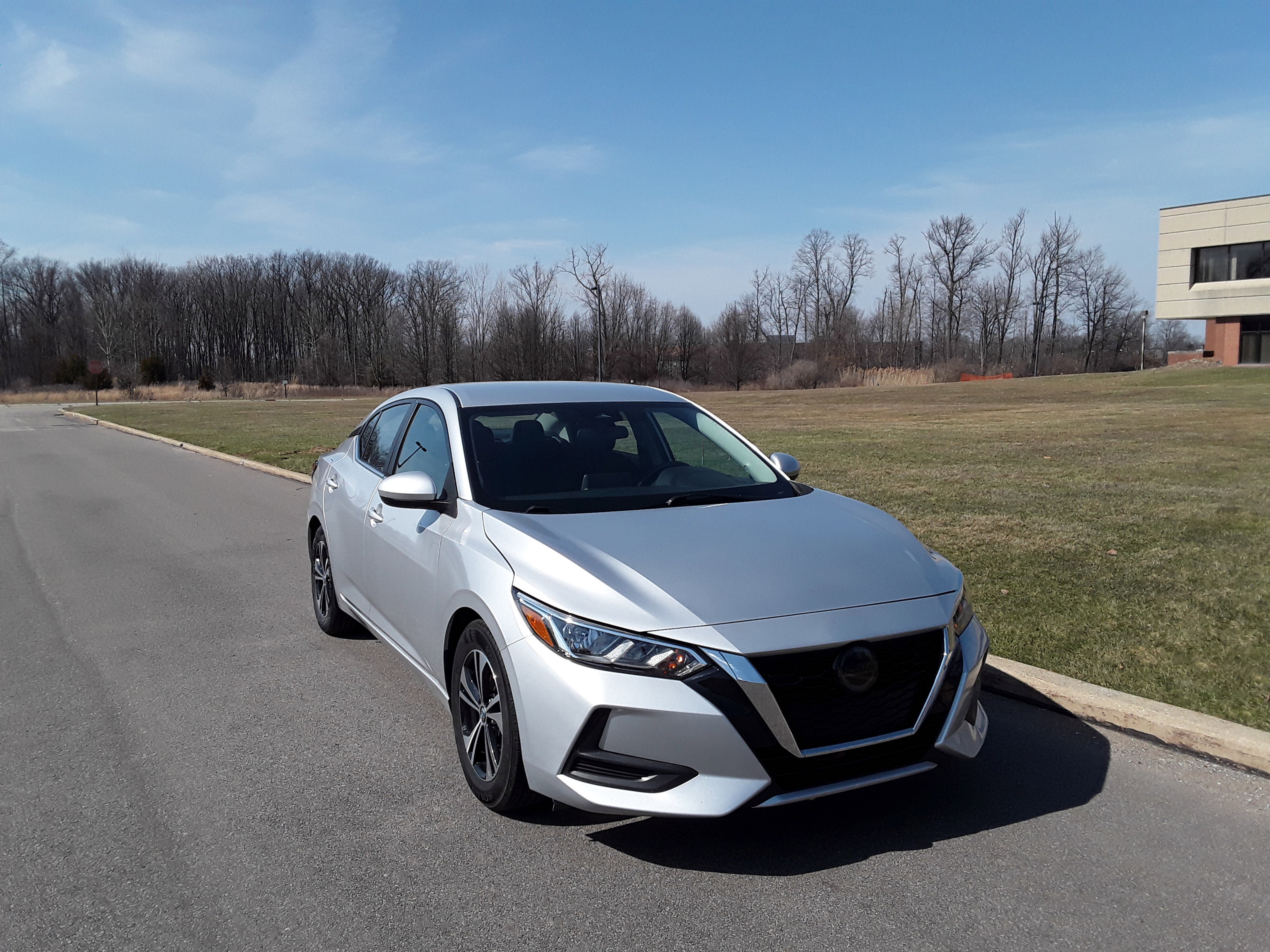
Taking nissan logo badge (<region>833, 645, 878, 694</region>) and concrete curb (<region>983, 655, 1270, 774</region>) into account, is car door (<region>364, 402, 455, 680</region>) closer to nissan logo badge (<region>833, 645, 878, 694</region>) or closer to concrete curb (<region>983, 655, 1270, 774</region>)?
nissan logo badge (<region>833, 645, 878, 694</region>)

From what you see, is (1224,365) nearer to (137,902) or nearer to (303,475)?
(303,475)

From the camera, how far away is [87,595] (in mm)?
7660

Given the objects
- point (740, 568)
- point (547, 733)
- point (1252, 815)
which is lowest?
point (1252, 815)

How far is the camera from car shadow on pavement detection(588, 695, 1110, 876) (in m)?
3.35

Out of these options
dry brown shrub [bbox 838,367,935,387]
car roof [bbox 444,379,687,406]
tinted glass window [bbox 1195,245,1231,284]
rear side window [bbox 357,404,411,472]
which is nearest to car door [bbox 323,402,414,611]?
rear side window [bbox 357,404,411,472]

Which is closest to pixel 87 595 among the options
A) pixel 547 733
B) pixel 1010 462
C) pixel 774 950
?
pixel 547 733

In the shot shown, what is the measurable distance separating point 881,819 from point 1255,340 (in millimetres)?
59635

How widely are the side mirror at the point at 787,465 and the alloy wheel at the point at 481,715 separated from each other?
78.1 inches

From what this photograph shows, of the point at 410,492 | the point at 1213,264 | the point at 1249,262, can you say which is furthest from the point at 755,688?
the point at 1213,264

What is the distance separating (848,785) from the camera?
3.18 m

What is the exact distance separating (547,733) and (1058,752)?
95.2 inches

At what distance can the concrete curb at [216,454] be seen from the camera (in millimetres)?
16109

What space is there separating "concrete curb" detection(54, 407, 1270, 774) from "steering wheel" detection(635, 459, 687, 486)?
1.89m

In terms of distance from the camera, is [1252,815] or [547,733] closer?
[547,733]
